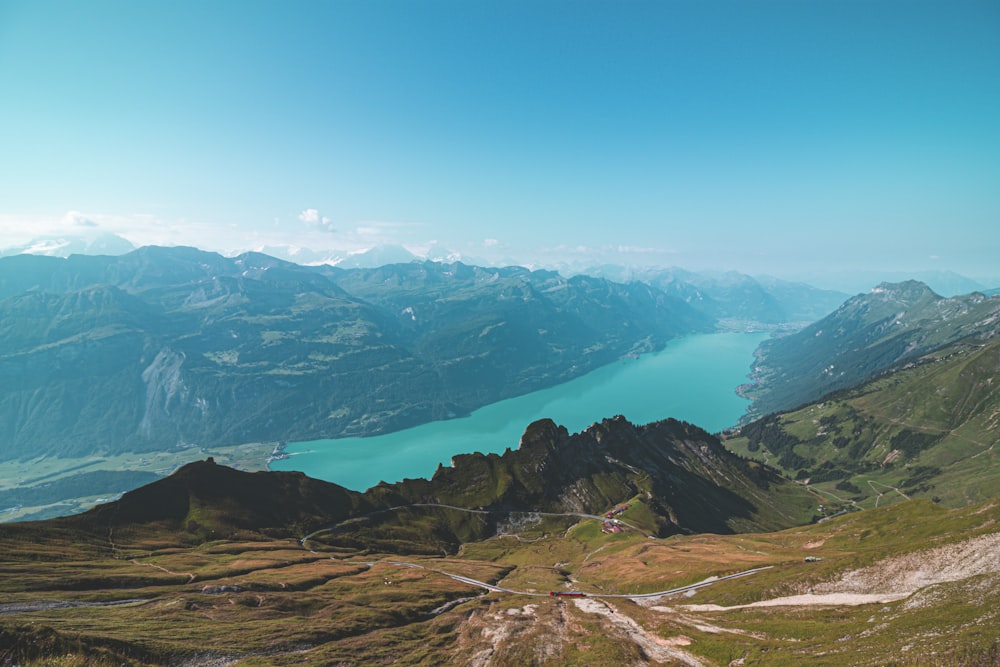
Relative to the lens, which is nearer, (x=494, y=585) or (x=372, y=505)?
(x=494, y=585)

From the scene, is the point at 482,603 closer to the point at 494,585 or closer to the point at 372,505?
the point at 494,585

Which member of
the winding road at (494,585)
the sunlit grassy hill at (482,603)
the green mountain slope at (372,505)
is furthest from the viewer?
the green mountain slope at (372,505)

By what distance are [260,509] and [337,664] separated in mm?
103176

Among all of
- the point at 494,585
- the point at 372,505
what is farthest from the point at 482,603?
the point at 372,505

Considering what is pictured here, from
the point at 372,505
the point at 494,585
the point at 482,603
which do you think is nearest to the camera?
the point at 482,603

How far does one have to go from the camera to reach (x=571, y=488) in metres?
198

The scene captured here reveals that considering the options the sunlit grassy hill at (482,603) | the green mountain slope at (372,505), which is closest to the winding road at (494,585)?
the sunlit grassy hill at (482,603)

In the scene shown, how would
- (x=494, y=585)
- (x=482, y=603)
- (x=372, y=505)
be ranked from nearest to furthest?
(x=482, y=603) < (x=494, y=585) < (x=372, y=505)

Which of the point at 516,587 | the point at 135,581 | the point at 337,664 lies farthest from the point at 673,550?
the point at 135,581

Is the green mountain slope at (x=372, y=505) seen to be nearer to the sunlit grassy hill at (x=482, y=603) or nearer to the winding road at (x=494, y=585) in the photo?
the winding road at (x=494, y=585)

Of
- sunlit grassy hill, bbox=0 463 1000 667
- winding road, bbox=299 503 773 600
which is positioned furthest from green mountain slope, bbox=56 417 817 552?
sunlit grassy hill, bbox=0 463 1000 667

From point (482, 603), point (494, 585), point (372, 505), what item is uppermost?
point (482, 603)

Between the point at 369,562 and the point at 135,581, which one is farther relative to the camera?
the point at 369,562

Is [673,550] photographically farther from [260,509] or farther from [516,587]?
[260,509]
